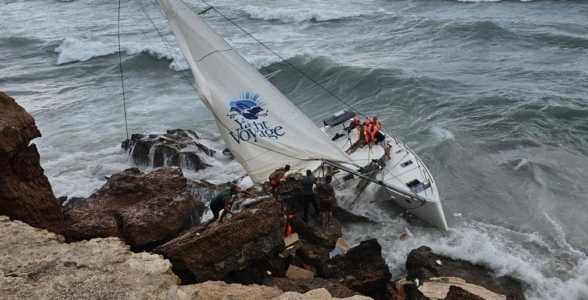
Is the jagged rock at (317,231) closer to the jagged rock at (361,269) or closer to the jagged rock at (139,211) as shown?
the jagged rock at (361,269)

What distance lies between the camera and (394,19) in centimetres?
3334

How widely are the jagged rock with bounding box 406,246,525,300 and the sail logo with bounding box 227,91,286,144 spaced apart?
13.0 ft

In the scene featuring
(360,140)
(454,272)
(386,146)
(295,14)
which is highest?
(360,140)

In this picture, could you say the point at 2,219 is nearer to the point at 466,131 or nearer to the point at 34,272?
the point at 34,272

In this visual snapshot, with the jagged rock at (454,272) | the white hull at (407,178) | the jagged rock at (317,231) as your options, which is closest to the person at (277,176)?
the jagged rock at (317,231)

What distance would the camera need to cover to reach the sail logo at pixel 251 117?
11.1m

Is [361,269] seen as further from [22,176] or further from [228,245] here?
[22,176]

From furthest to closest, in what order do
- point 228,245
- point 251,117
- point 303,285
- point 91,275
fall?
1. point 251,117
2. point 228,245
3. point 303,285
4. point 91,275

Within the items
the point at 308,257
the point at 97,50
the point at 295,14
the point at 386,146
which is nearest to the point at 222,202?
the point at 308,257

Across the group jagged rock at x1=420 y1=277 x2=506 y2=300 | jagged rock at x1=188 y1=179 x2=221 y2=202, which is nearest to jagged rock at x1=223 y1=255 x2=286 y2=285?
jagged rock at x1=420 y1=277 x2=506 y2=300

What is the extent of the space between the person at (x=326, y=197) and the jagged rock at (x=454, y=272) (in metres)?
1.96

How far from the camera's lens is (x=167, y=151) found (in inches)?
624

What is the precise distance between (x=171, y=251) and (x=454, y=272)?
231 inches

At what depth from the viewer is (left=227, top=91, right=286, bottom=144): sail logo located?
36.4ft
